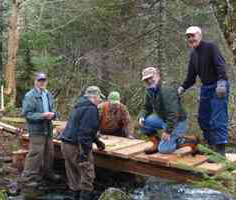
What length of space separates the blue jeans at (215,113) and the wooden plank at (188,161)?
35 cm

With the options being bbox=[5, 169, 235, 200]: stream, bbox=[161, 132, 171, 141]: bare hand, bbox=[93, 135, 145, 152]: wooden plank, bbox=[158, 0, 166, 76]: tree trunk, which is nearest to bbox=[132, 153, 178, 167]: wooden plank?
bbox=[161, 132, 171, 141]: bare hand

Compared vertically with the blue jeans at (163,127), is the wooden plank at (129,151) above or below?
below

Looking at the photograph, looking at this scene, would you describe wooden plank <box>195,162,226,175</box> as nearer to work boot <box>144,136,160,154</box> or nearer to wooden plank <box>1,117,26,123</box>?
work boot <box>144,136,160,154</box>

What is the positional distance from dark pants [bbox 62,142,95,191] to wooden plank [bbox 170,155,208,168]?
4.44ft

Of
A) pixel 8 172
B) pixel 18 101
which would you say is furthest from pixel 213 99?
pixel 18 101

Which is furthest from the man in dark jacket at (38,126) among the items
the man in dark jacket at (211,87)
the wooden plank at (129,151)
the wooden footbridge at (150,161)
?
the man in dark jacket at (211,87)

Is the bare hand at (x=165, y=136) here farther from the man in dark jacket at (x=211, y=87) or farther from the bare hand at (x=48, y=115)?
the bare hand at (x=48, y=115)

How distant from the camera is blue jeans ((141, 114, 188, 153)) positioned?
6.50 m

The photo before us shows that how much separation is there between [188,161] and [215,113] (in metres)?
0.90

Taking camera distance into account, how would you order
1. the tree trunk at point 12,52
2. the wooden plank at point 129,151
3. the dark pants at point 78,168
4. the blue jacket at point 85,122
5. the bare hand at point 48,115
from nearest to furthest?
the blue jacket at point 85,122
the dark pants at point 78,168
the wooden plank at point 129,151
the bare hand at point 48,115
the tree trunk at point 12,52

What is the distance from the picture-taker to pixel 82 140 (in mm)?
6359

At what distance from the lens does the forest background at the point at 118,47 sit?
12.4m

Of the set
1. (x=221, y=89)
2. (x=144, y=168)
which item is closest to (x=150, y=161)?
(x=144, y=168)

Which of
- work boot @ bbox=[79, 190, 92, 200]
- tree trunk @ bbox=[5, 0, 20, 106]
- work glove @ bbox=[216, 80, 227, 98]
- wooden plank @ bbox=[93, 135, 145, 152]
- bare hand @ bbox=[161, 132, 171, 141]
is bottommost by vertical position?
work boot @ bbox=[79, 190, 92, 200]
